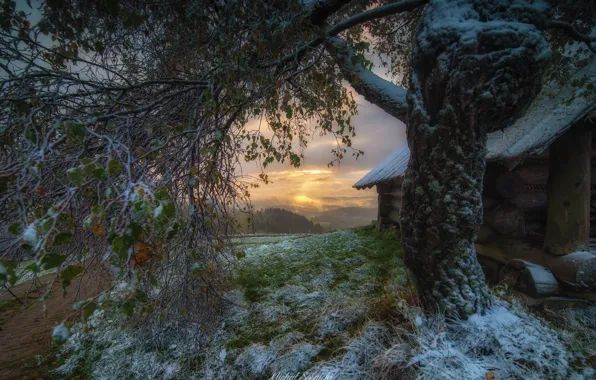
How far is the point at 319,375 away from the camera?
2658 millimetres

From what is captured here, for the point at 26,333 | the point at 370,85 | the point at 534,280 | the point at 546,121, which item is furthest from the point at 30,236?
the point at 546,121

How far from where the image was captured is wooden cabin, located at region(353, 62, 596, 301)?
13.7ft

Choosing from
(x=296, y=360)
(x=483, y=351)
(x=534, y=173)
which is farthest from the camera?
(x=534, y=173)

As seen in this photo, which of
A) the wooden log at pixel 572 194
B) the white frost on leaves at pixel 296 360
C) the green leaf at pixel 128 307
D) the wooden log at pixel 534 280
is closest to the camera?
the green leaf at pixel 128 307

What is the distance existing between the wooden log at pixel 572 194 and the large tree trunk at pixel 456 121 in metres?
2.63

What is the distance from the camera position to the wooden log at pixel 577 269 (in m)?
4.07

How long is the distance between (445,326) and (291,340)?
168 cm

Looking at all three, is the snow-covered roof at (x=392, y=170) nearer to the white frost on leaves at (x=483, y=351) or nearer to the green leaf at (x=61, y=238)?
the white frost on leaves at (x=483, y=351)

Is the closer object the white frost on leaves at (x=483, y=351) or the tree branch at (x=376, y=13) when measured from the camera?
the white frost on leaves at (x=483, y=351)

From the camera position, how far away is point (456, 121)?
2.66 m

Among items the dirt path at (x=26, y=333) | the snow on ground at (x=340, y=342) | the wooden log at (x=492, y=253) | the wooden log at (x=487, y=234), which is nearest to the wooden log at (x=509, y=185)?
the wooden log at (x=487, y=234)

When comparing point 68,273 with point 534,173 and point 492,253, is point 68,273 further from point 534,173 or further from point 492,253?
point 534,173

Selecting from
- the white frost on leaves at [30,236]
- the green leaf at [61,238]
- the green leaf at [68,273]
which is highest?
the white frost on leaves at [30,236]

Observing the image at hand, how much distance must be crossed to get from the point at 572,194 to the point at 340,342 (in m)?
4.38
